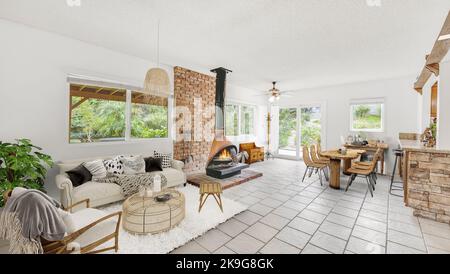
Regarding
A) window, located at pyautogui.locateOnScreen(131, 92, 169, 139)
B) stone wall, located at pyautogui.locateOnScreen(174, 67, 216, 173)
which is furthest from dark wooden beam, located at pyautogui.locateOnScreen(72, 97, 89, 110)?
stone wall, located at pyautogui.locateOnScreen(174, 67, 216, 173)

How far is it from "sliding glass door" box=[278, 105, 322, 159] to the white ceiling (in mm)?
2762

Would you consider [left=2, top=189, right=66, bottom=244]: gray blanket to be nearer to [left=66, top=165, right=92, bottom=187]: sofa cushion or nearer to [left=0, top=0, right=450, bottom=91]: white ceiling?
[left=66, top=165, right=92, bottom=187]: sofa cushion

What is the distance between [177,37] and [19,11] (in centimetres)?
206

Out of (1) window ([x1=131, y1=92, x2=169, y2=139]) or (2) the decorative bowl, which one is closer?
(2) the decorative bowl

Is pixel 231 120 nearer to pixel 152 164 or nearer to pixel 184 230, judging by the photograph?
pixel 152 164

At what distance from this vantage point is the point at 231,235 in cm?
224

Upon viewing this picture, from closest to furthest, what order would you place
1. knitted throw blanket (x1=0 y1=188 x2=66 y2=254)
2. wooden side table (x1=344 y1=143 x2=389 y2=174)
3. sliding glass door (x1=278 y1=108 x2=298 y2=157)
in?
knitted throw blanket (x1=0 y1=188 x2=66 y2=254) < wooden side table (x1=344 y1=143 x2=389 y2=174) < sliding glass door (x1=278 y1=108 x2=298 y2=157)

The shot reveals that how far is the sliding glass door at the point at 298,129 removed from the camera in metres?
6.85

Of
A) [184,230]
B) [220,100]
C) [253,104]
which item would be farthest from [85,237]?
[253,104]

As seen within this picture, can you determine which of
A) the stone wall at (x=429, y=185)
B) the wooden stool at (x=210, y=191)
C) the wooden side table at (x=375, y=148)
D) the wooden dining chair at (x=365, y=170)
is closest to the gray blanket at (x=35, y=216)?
the wooden stool at (x=210, y=191)

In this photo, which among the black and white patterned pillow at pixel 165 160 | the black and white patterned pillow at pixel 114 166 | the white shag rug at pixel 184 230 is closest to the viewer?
the white shag rug at pixel 184 230

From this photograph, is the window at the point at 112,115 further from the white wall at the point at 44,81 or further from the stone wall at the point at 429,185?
the stone wall at the point at 429,185

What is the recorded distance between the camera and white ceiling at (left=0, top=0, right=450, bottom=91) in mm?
2256

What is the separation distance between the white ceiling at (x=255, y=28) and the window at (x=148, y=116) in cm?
95
